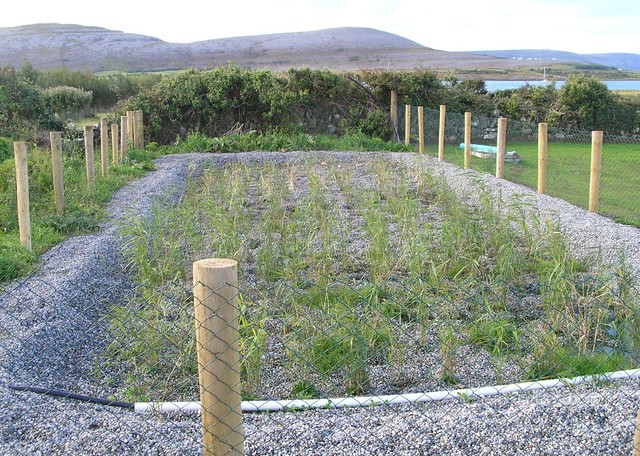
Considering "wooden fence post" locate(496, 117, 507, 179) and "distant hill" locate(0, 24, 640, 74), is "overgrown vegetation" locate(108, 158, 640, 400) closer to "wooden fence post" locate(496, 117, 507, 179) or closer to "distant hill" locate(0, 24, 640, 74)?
"wooden fence post" locate(496, 117, 507, 179)

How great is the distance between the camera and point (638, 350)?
13.6 ft

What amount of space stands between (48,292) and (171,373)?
5.58 ft

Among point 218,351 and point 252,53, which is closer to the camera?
point 218,351

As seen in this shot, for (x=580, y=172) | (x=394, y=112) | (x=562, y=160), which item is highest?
(x=394, y=112)

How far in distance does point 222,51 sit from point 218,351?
4621 centimetres

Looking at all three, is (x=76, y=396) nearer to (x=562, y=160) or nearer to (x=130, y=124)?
(x=562, y=160)

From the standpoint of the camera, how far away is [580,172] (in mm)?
11375

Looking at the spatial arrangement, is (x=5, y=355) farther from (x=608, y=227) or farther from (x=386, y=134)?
(x=386, y=134)

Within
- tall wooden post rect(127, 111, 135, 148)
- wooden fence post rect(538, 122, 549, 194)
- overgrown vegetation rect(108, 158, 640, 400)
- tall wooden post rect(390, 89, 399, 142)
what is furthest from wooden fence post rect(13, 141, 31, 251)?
tall wooden post rect(390, 89, 399, 142)

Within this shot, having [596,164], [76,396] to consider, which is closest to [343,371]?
[76,396]

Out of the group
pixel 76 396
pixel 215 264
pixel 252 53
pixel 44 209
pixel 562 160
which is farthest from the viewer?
pixel 252 53

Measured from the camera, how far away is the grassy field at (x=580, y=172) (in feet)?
29.2

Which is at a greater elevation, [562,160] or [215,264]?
[215,264]

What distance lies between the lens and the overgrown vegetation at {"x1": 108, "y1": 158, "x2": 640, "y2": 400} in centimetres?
378
